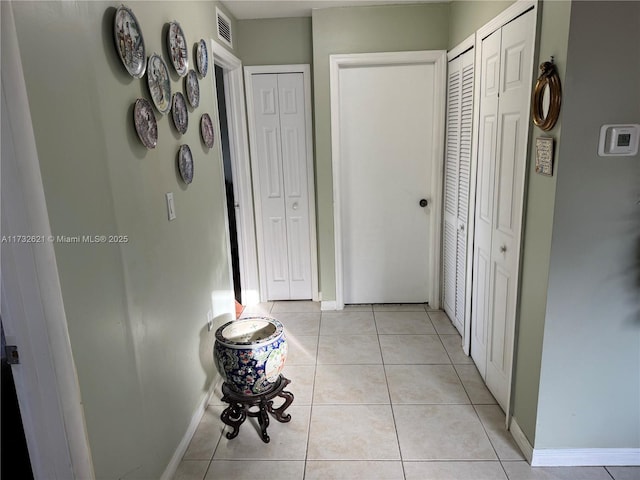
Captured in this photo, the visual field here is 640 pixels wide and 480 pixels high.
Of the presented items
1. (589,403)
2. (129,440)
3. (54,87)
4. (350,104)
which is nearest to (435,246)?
(350,104)

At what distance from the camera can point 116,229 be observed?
141 centimetres

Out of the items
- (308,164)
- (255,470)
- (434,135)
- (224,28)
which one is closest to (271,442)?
(255,470)

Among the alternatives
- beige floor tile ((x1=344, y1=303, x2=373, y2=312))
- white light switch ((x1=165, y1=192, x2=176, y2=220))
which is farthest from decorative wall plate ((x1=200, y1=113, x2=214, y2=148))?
beige floor tile ((x1=344, y1=303, x2=373, y2=312))

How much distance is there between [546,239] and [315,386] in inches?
59.9

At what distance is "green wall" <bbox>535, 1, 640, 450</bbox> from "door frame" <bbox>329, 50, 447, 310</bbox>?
171cm

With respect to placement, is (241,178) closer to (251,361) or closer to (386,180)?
(386,180)

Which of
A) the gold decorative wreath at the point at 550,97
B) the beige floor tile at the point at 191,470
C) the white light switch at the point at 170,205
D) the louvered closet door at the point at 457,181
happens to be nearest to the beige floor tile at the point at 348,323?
the louvered closet door at the point at 457,181

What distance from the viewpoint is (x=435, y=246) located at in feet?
11.0

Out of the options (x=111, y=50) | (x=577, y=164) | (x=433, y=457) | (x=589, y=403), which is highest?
(x=111, y=50)

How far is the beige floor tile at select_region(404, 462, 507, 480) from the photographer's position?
176cm

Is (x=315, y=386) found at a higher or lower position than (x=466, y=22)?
lower

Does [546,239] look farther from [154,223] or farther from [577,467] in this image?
[154,223]

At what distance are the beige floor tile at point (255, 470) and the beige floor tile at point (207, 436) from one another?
9cm

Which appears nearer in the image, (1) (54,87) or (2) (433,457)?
(1) (54,87)
